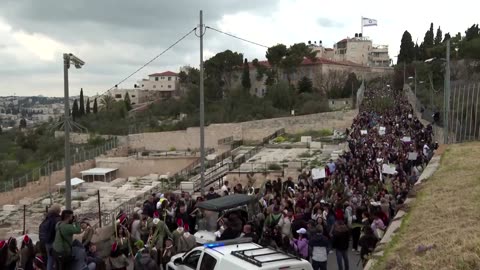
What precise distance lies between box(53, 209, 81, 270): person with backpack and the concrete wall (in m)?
33.6

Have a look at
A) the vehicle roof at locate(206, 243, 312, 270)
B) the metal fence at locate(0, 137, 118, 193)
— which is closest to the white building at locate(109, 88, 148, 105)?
the metal fence at locate(0, 137, 118, 193)

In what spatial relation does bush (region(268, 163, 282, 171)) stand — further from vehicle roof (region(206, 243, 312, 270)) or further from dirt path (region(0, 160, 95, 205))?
vehicle roof (region(206, 243, 312, 270))

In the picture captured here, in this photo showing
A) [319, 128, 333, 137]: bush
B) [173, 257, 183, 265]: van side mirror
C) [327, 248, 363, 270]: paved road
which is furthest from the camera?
[319, 128, 333, 137]: bush

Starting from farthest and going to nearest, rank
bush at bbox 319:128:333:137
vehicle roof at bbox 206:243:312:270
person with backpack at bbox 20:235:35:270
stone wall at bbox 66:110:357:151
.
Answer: stone wall at bbox 66:110:357:151 → bush at bbox 319:128:333:137 → person with backpack at bbox 20:235:35:270 → vehicle roof at bbox 206:243:312:270

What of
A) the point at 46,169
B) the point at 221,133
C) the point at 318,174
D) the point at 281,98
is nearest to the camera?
the point at 318,174

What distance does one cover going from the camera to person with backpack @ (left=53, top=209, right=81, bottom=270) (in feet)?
27.9

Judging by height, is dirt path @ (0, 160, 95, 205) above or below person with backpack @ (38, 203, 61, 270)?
below

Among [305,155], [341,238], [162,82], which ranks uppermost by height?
[162,82]

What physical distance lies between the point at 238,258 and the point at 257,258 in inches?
12.4

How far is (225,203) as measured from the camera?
43.1 feet

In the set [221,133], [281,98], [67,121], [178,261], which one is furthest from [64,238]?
[281,98]

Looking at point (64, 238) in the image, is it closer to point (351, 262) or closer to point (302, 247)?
point (302, 247)

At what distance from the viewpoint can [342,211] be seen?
12648 mm

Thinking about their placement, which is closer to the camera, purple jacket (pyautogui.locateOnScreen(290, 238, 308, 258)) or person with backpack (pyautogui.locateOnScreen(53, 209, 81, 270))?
person with backpack (pyautogui.locateOnScreen(53, 209, 81, 270))
